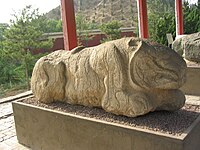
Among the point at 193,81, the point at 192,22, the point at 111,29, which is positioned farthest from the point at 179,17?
the point at 193,81

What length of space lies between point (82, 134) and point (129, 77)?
29.4 inches

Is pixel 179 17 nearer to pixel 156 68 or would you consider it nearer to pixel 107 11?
pixel 156 68

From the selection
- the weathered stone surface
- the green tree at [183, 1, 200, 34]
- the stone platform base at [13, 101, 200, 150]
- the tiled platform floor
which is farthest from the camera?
the green tree at [183, 1, 200, 34]

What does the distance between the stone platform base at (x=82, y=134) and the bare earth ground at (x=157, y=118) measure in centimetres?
9

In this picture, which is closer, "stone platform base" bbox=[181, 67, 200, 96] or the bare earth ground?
the bare earth ground

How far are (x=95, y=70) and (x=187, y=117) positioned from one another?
1036 mm

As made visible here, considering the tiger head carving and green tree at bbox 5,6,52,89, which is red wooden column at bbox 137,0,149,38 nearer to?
green tree at bbox 5,6,52,89

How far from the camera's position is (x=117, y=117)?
2436mm

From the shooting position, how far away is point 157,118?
2.38 metres

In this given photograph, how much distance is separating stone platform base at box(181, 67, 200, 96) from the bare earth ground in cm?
207

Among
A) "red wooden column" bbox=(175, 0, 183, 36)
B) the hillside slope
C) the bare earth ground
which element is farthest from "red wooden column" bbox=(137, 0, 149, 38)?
the hillside slope

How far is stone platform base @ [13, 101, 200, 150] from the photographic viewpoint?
6.58 feet

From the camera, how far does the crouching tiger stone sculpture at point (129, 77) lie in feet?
7.50

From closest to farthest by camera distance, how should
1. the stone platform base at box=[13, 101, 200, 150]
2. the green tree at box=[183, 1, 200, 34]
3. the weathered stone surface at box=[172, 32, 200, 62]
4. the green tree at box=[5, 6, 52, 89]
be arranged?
1. the stone platform base at box=[13, 101, 200, 150]
2. the weathered stone surface at box=[172, 32, 200, 62]
3. the green tree at box=[5, 6, 52, 89]
4. the green tree at box=[183, 1, 200, 34]
